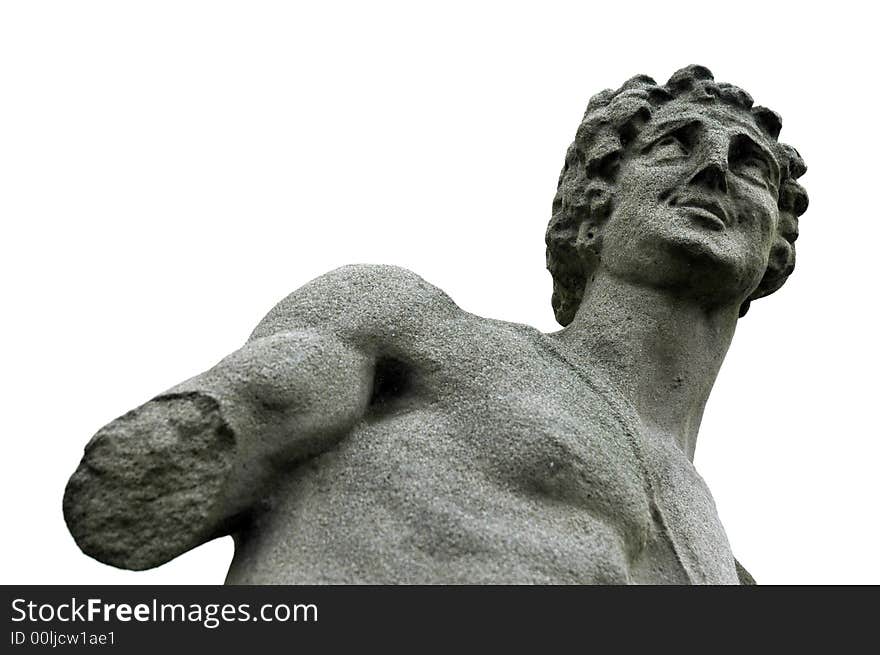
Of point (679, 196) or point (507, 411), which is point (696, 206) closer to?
point (679, 196)

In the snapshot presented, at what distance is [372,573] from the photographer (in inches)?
163

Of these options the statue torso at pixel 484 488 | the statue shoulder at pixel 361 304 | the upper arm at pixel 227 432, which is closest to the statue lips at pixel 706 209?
the statue torso at pixel 484 488

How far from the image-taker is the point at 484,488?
4371mm

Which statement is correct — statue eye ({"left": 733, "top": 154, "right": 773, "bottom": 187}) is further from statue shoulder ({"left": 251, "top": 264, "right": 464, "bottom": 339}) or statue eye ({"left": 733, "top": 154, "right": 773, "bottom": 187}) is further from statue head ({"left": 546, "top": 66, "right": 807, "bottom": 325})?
statue shoulder ({"left": 251, "top": 264, "right": 464, "bottom": 339})

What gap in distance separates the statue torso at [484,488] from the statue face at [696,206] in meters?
0.58

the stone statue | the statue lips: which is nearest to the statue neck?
the stone statue

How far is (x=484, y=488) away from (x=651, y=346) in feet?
3.67

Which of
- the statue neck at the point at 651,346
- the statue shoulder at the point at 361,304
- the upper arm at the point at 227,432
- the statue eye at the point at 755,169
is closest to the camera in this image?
the upper arm at the point at 227,432

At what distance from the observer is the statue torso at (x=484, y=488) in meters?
4.19

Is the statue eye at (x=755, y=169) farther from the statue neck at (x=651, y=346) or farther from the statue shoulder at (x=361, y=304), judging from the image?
the statue shoulder at (x=361, y=304)

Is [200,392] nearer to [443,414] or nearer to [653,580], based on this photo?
[443,414]
